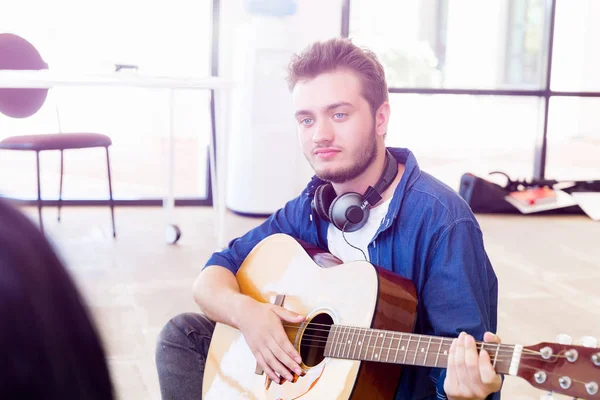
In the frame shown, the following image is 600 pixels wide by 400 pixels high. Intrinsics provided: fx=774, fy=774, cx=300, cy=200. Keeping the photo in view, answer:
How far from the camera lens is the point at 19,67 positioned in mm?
3941

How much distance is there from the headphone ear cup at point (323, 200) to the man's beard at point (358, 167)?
0.05 m

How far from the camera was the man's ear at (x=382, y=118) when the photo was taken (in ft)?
5.41

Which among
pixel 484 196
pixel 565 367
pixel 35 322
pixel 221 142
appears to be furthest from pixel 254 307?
pixel 484 196

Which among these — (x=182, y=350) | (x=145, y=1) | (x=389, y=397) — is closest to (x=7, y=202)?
(x=389, y=397)

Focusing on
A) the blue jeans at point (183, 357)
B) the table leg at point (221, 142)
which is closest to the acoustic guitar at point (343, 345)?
the blue jeans at point (183, 357)


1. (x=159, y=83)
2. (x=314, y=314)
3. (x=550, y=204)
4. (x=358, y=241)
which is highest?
(x=159, y=83)

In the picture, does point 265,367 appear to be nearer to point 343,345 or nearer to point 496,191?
point 343,345

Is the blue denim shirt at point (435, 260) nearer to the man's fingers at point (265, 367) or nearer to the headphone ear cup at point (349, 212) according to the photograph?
the headphone ear cup at point (349, 212)

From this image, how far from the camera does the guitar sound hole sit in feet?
4.57

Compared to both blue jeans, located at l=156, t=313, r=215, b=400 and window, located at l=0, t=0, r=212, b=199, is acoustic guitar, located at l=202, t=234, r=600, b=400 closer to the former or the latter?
blue jeans, located at l=156, t=313, r=215, b=400

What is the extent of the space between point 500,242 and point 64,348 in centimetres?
384

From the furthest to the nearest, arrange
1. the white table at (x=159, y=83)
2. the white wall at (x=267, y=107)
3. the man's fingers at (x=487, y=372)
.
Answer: the white wall at (x=267, y=107) < the white table at (x=159, y=83) < the man's fingers at (x=487, y=372)

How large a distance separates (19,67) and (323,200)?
2.81m

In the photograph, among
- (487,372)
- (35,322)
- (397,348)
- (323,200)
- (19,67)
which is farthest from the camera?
(19,67)
